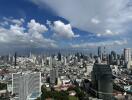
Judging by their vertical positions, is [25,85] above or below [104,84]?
above

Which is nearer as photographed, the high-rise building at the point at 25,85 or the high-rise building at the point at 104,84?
the high-rise building at the point at 25,85

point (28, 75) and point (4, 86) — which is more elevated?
point (28, 75)

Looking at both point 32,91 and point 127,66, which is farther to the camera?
point 127,66

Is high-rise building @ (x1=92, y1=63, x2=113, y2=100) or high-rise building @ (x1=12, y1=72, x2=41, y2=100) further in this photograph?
high-rise building @ (x1=92, y1=63, x2=113, y2=100)

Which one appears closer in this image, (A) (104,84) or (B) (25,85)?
(B) (25,85)

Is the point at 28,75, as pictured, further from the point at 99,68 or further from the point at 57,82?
the point at 57,82

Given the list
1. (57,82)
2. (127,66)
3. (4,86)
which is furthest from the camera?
(127,66)

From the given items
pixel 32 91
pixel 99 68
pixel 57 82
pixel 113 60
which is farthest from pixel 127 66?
pixel 32 91

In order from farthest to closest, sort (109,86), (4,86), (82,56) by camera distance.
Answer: (82,56)
(4,86)
(109,86)
